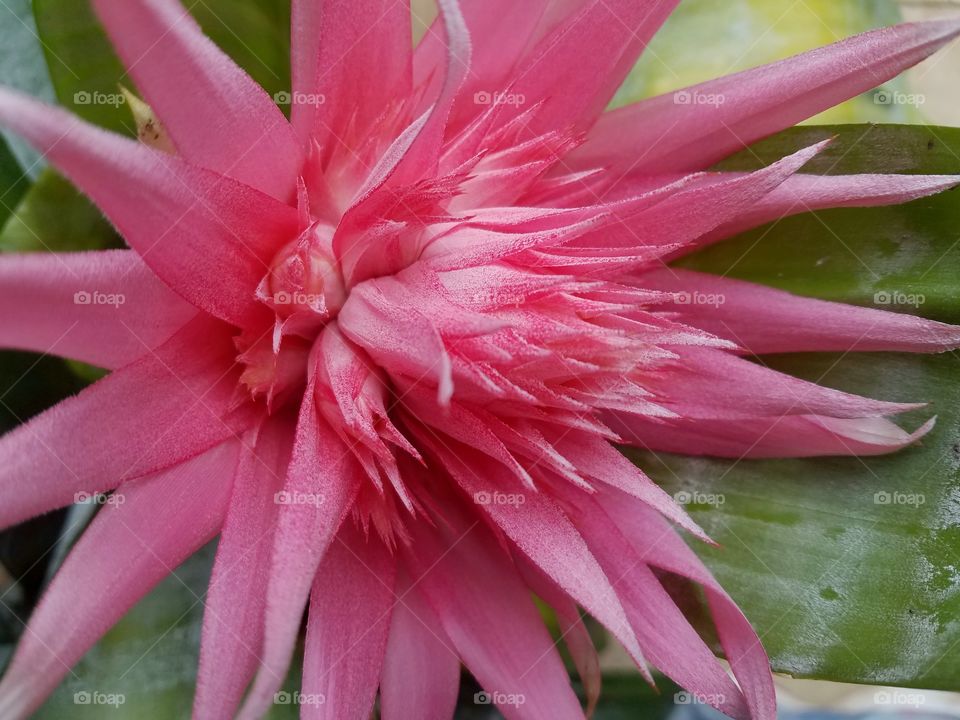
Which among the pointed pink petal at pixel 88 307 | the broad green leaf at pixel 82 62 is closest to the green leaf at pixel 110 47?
the broad green leaf at pixel 82 62

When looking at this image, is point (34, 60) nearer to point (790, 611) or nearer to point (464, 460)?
point (464, 460)

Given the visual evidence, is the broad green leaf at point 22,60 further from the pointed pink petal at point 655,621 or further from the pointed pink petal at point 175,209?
the pointed pink petal at point 655,621

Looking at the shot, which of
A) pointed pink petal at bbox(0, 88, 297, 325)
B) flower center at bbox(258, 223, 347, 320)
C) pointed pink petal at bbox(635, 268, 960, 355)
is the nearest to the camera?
pointed pink petal at bbox(0, 88, 297, 325)

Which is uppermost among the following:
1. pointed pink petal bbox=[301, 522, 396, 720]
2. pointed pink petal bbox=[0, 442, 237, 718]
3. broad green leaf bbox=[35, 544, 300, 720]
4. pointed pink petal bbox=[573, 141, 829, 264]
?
pointed pink petal bbox=[573, 141, 829, 264]

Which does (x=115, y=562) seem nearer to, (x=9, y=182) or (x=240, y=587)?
(x=240, y=587)

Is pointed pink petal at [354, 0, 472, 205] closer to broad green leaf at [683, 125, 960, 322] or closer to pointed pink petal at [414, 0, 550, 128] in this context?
pointed pink petal at [414, 0, 550, 128]

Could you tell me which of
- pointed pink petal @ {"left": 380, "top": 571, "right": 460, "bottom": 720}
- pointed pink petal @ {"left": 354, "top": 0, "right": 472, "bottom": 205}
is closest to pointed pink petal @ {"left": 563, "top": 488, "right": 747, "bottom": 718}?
pointed pink petal @ {"left": 380, "top": 571, "right": 460, "bottom": 720}

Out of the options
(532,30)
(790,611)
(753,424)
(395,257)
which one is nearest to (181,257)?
(395,257)
